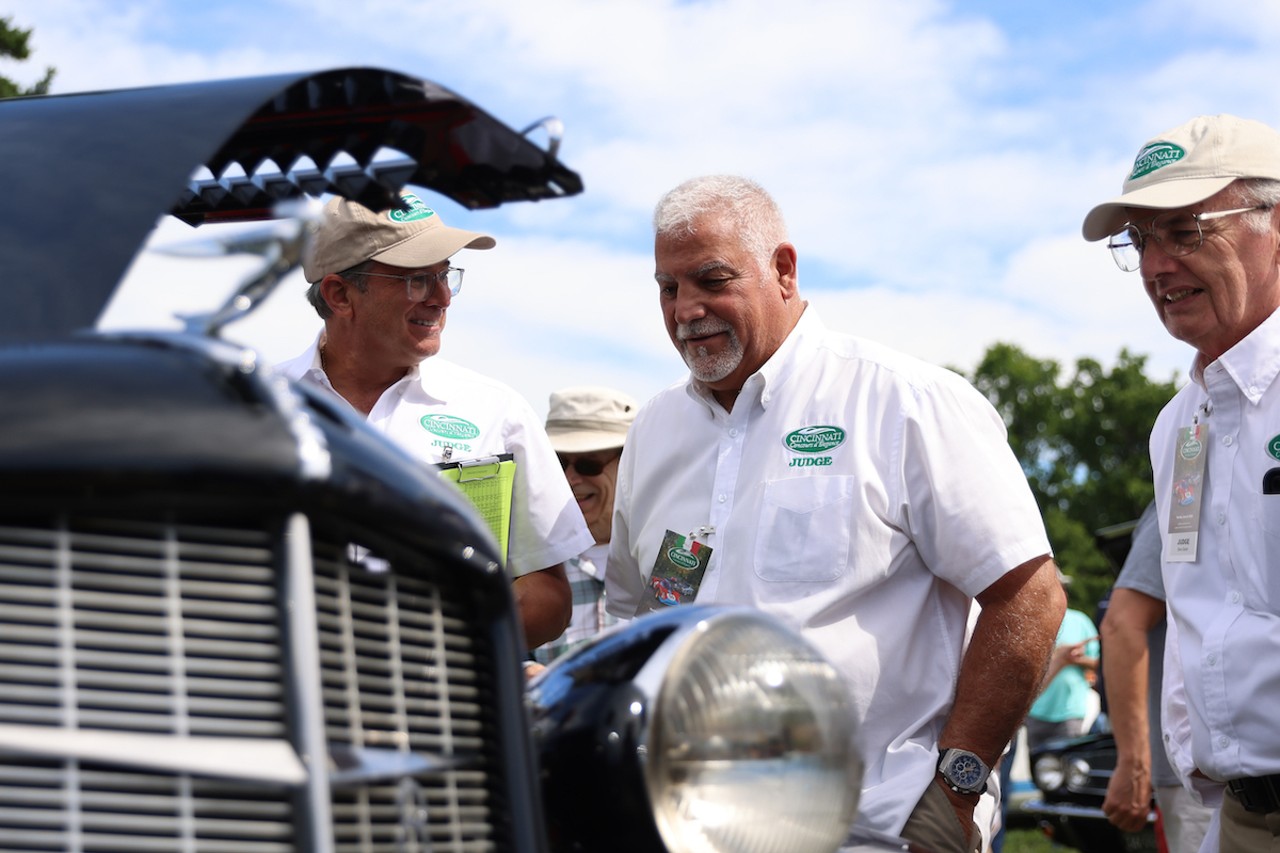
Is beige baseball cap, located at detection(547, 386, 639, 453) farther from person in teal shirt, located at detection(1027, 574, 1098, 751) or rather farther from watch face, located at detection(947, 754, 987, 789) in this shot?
person in teal shirt, located at detection(1027, 574, 1098, 751)

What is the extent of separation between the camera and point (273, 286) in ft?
4.65

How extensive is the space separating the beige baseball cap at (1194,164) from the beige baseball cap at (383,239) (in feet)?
6.07

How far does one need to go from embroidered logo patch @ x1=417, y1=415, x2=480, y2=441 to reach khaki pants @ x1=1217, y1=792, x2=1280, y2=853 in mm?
2297

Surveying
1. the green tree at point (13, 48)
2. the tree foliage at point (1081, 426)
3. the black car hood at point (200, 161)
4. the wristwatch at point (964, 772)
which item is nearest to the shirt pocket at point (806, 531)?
the wristwatch at point (964, 772)

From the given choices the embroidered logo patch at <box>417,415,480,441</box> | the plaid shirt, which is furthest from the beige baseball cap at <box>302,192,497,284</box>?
the plaid shirt

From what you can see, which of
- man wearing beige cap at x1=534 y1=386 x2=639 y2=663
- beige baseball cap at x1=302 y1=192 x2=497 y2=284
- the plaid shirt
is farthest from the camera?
man wearing beige cap at x1=534 y1=386 x2=639 y2=663

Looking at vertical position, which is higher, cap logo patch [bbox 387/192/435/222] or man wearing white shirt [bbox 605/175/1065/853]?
cap logo patch [bbox 387/192/435/222]

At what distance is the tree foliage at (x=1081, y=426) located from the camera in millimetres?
52250

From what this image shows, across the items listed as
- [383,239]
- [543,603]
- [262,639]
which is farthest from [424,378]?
[262,639]

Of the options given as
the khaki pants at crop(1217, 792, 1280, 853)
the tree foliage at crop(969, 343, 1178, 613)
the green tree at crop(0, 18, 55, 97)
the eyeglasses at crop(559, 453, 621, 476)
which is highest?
the tree foliage at crop(969, 343, 1178, 613)

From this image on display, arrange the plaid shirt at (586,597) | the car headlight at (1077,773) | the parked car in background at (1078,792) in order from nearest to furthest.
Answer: the plaid shirt at (586,597)
the parked car in background at (1078,792)
the car headlight at (1077,773)

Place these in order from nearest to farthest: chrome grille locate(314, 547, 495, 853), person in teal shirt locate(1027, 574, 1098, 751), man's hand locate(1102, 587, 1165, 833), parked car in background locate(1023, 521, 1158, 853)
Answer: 1. chrome grille locate(314, 547, 495, 853)
2. man's hand locate(1102, 587, 1165, 833)
3. parked car in background locate(1023, 521, 1158, 853)
4. person in teal shirt locate(1027, 574, 1098, 751)

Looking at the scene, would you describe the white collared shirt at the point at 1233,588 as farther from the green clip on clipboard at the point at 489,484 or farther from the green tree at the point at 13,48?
the green tree at the point at 13,48

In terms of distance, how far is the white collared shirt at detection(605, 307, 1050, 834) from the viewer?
3.51 metres
